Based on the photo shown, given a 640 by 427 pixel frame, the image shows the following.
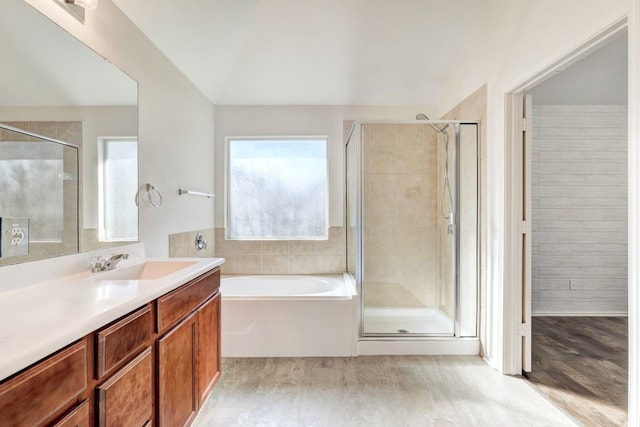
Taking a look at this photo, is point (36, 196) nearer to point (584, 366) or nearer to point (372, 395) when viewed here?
point (372, 395)

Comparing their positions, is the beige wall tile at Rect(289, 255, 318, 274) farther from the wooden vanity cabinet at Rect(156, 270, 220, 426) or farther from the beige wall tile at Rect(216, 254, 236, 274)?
the wooden vanity cabinet at Rect(156, 270, 220, 426)

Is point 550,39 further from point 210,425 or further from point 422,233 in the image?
point 210,425

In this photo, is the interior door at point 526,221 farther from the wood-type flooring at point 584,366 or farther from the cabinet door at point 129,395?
the cabinet door at point 129,395

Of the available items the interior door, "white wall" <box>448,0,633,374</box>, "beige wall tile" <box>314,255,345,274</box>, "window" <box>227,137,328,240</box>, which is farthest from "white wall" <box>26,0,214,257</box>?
the interior door

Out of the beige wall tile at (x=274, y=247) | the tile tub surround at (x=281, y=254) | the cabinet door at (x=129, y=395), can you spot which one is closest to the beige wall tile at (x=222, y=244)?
the tile tub surround at (x=281, y=254)

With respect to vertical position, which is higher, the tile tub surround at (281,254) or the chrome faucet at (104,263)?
the chrome faucet at (104,263)

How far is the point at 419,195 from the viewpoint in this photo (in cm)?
319

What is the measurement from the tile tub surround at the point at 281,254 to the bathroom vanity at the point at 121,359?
6.27 ft

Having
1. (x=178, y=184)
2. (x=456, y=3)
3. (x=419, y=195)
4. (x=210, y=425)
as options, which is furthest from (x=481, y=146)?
(x=210, y=425)

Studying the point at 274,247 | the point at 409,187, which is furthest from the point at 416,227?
the point at 274,247

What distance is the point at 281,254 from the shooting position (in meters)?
3.80

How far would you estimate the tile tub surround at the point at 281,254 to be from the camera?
3795mm

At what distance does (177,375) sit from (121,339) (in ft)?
1.62

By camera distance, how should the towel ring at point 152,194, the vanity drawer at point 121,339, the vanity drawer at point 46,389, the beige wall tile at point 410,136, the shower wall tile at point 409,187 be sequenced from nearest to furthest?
the vanity drawer at point 46,389, the vanity drawer at point 121,339, the towel ring at point 152,194, the beige wall tile at point 410,136, the shower wall tile at point 409,187
